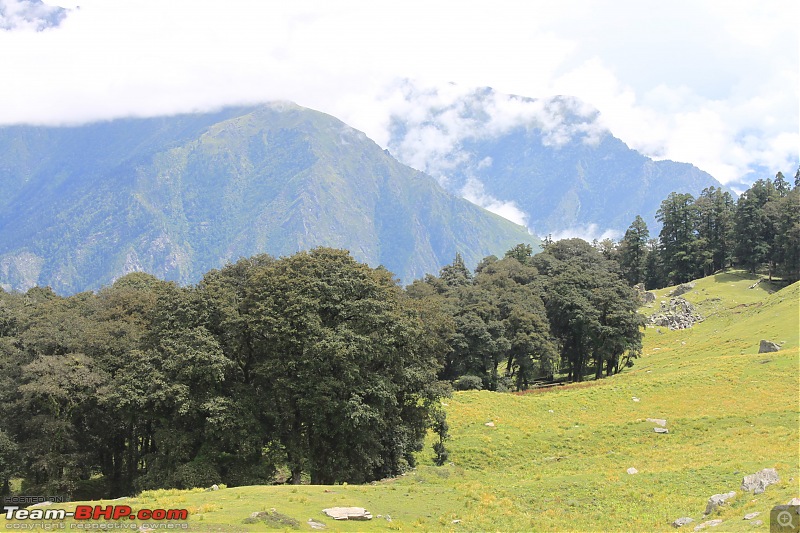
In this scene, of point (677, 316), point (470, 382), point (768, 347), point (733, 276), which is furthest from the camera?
point (733, 276)

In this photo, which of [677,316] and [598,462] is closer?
[598,462]

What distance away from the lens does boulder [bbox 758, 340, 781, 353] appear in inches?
2594

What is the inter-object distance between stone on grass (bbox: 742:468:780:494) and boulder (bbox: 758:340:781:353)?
4701 centimetres

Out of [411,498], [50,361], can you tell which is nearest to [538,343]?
[411,498]

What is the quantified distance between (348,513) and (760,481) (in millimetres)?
17115

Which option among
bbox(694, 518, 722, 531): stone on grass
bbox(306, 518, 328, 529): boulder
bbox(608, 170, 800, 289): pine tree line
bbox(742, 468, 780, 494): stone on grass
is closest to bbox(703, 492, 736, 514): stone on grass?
bbox(742, 468, 780, 494): stone on grass

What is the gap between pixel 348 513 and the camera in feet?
80.6

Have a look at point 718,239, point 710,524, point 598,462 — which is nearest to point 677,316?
point 718,239

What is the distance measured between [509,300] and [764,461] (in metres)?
57.9

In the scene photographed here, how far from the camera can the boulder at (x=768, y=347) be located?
65.9 meters

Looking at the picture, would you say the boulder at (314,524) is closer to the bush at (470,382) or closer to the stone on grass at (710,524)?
the stone on grass at (710,524)

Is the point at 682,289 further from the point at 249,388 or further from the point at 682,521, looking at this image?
the point at 682,521

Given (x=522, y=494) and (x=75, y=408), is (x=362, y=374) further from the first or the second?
(x=75, y=408)

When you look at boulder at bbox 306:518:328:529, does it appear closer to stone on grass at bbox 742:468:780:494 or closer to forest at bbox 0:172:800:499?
forest at bbox 0:172:800:499
